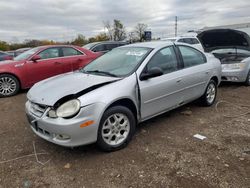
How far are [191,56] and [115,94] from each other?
2194mm

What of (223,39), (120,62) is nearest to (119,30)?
(223,39)

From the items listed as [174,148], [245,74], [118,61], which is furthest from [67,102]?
[245,74]

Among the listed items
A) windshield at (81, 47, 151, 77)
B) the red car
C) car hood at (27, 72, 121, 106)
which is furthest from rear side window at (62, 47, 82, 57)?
car hood at (27, 72, 121, 106)

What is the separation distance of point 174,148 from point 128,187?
3.38 ft

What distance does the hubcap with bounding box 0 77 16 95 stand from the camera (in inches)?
237

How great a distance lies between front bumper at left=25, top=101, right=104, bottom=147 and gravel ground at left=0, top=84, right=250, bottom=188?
0.35 metres

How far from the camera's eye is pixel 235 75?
6.48 meters

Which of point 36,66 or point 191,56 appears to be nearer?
point 191,56

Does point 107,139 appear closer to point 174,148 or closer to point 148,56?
point 174,148

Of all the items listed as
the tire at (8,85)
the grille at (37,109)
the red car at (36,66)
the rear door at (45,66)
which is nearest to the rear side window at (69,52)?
the red car at (36,66)

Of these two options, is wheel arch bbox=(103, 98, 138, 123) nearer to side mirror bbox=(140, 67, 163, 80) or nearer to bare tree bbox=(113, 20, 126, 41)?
side mirror bbox=(140, 67, 163, 80)

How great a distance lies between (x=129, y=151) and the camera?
3025 mm

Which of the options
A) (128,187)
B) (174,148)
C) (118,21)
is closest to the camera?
(128,187)

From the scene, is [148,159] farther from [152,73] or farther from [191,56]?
[191,56]
